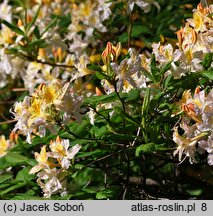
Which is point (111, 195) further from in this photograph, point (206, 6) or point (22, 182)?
point (206, 6)

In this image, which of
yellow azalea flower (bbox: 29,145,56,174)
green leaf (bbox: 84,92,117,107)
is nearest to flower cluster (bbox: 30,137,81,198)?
yellow azalea flower (bbox: 29,145,56,174)

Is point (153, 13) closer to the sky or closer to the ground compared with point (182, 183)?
closer to the sky

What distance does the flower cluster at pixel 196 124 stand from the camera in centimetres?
156

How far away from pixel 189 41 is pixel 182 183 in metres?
0.85

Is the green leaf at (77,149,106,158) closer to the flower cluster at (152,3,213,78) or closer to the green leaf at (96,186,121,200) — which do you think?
the green leaf at (96,186,121,200)

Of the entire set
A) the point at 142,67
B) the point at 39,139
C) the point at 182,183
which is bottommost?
the point at 182,183

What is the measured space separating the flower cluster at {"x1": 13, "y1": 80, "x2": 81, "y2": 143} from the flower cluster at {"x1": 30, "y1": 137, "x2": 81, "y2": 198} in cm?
5

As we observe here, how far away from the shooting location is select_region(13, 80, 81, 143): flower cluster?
1.69m

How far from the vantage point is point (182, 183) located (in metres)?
2.47

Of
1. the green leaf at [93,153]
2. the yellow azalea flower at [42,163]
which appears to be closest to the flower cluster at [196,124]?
the green leaf at [93,153]

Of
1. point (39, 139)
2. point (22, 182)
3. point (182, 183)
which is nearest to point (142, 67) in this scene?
point (39, 139)

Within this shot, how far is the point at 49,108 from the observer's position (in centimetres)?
168

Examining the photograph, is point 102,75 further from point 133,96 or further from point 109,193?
point 109,193

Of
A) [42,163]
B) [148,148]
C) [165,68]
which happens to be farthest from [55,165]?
[165,68]
